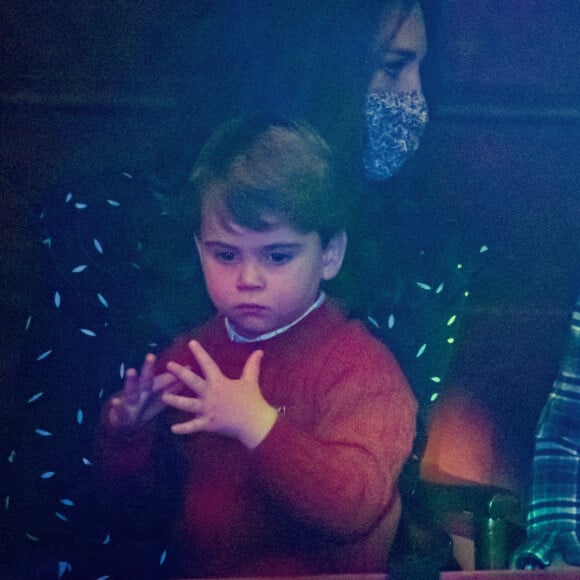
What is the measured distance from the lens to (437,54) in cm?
89

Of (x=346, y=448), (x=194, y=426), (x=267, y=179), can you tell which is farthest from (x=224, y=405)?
(x=267, y=179)

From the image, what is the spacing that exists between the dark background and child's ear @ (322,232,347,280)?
0.18 metres

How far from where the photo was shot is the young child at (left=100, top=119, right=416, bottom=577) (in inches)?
28.5

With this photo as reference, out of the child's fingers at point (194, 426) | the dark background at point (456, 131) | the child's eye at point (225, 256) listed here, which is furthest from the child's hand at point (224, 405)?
the dark background at point (456, 131)

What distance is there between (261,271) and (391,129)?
25cm

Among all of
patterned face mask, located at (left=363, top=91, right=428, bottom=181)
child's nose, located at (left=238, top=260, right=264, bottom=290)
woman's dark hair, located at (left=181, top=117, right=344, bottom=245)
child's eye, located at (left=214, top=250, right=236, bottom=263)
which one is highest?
patterned face mask, located at (left=363, top=91, right=428, bottom=181)

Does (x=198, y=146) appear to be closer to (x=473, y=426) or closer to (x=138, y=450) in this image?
(x=138, y=450)

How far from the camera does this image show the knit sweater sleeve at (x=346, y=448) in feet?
2.36

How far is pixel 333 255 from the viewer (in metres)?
0.80

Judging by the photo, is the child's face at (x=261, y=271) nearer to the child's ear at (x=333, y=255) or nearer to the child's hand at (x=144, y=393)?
the child's ear at (x=333, y=255)

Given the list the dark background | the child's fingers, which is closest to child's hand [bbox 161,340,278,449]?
the child's fingers

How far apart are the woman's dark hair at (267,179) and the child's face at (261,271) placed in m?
0.01

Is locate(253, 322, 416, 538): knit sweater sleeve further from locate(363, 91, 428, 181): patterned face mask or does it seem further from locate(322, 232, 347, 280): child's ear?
locate(363, 91, 428, 181): patterned face mask

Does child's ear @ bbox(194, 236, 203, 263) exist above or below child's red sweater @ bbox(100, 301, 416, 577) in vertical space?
above
